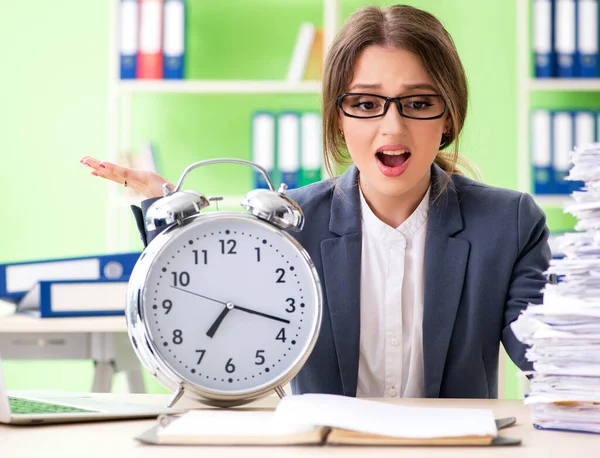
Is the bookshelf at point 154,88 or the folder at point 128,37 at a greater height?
the folder at point 128,37

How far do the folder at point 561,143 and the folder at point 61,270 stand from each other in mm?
1971

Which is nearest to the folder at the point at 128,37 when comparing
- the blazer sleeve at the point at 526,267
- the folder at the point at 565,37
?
the folder at the point at 565,37

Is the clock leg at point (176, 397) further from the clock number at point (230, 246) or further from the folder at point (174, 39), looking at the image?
the folder at point (174, 39)

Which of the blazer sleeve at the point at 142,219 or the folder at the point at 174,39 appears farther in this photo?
the folder at the point at 174,39

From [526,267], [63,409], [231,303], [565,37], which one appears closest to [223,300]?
[231,303]

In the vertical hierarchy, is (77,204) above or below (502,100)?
below

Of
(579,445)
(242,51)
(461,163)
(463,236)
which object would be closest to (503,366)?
(461,163)

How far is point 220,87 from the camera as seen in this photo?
396 centimetres

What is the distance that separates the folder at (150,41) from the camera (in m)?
3.87

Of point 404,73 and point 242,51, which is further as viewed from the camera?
point 242,51

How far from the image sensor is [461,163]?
2020mm

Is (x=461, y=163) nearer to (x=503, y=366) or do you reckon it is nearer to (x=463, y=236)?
(x=463, y=236)

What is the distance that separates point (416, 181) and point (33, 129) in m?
3.07

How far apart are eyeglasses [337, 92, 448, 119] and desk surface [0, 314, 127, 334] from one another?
1.24m
